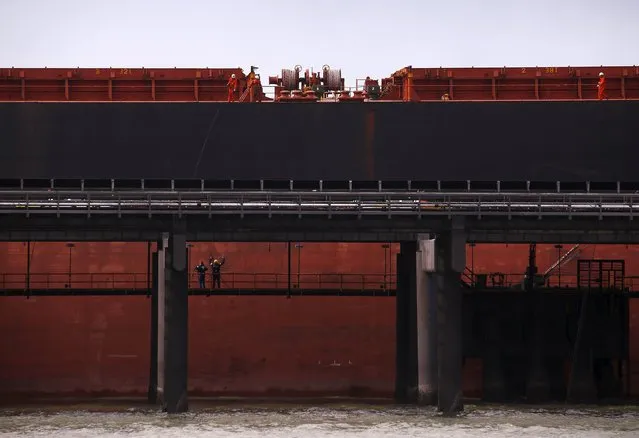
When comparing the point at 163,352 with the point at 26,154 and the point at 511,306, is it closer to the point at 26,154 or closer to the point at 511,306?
the point at 26,154

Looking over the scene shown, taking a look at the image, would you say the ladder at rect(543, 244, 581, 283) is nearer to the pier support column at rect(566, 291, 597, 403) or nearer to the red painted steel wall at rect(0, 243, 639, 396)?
the red painted steel wall at rect(0, 243, 639, 396)

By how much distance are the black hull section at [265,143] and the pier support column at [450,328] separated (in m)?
8.62

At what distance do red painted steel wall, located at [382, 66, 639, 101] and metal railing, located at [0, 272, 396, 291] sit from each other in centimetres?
1096

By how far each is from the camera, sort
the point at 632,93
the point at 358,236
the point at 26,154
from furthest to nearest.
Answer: the point at 632,93 < the point at 26,154 < the point at 358,236

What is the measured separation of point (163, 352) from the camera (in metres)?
67.7

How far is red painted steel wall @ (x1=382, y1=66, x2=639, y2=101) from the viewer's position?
77125 millimetres

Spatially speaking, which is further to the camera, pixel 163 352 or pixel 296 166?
pixel 296 166

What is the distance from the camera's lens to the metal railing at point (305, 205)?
2491 inches

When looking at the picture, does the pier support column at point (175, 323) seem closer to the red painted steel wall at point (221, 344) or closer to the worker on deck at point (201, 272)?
the worker on deck at point (201, 272)

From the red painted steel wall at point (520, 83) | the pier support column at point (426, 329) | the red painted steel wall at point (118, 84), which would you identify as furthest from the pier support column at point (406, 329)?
the red painted steel wall at point (118, 84)

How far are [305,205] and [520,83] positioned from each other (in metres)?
17.4

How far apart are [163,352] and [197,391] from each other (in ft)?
42.4

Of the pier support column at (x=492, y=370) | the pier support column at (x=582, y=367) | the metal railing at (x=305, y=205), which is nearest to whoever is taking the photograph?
the metal railing at (x=305, y=205)

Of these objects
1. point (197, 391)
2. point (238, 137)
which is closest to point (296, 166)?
point (238, 137)
